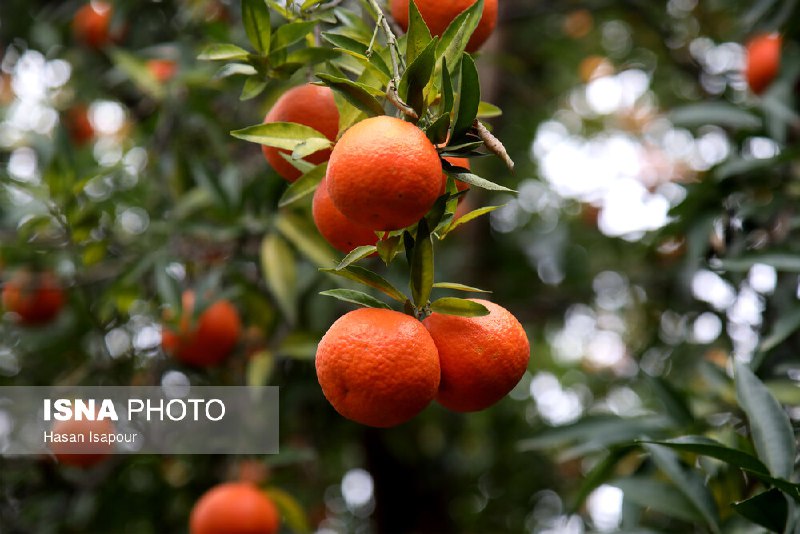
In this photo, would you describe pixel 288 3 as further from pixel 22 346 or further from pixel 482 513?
pixel 482 513

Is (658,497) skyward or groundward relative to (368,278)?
groundward

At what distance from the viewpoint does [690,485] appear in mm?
1068

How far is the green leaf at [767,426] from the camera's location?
0.92 m

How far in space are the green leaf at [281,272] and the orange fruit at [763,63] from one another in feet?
3.77

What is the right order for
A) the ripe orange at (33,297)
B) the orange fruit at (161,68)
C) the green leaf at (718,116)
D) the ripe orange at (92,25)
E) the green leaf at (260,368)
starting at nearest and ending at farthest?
the green leaf at (260,368), the green leaf at (718,116), the ripe orange at (33,297), the orange fruit at (161,68), the ripe orange at (92,25)

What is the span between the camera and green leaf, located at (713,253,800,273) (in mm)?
1210

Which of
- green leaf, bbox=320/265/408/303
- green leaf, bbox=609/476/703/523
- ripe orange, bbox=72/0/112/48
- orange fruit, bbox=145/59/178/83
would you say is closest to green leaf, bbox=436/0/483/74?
green leaf, bbox=320/265/408/303

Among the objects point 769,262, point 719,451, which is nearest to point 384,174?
point 719,451

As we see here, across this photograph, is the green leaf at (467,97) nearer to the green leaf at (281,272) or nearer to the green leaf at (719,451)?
the green leaf at (719,451)

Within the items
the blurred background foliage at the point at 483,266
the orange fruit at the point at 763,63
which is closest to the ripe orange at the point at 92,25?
the blurred background foliage at the point at 483,266

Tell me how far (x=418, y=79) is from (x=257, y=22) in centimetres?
28

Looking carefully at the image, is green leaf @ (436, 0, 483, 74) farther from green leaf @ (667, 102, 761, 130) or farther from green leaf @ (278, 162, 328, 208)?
green leaf @ (667, 102, 761, 130)

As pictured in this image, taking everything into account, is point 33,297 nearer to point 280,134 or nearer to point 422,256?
point 280,134

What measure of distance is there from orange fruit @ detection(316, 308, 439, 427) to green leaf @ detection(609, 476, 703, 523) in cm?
60
